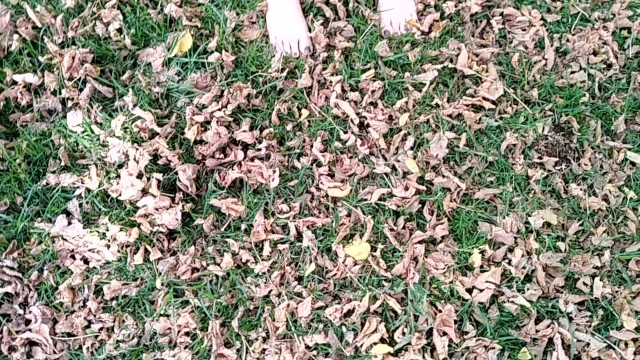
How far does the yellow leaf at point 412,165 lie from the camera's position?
2.28 m

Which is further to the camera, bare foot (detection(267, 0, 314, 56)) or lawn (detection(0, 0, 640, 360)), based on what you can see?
bare foot (detection(267, 0, 314, 56))

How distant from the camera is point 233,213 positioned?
7.29 feet

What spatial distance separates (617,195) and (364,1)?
1.15 m

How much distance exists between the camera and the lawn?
2.12 metres

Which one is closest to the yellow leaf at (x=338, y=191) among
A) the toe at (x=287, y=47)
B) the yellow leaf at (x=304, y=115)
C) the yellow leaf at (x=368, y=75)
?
the yellow leaf at (x=304, y=115)

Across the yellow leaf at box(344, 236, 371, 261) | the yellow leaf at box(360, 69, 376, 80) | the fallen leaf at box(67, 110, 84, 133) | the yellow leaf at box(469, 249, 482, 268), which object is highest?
the fallen leaf at box(67, 110, 84, 133)

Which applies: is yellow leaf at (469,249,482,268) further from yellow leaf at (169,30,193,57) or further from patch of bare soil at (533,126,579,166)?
yellow leaf at (169,30,193,57)

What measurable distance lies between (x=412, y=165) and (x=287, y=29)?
67 centimetres

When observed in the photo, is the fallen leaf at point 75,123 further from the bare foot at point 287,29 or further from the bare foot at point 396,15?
the bare foot at point 396,15

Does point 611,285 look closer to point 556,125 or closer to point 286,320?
point 556,125

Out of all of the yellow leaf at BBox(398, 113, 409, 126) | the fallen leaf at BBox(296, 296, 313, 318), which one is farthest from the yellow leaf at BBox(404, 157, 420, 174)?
the fallen leaf at BBox(296, 296, 313, 318)

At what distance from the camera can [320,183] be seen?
2268 mm

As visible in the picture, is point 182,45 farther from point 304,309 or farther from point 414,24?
point 304,309

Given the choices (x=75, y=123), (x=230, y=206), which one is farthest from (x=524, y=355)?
(x=75, y=123)
